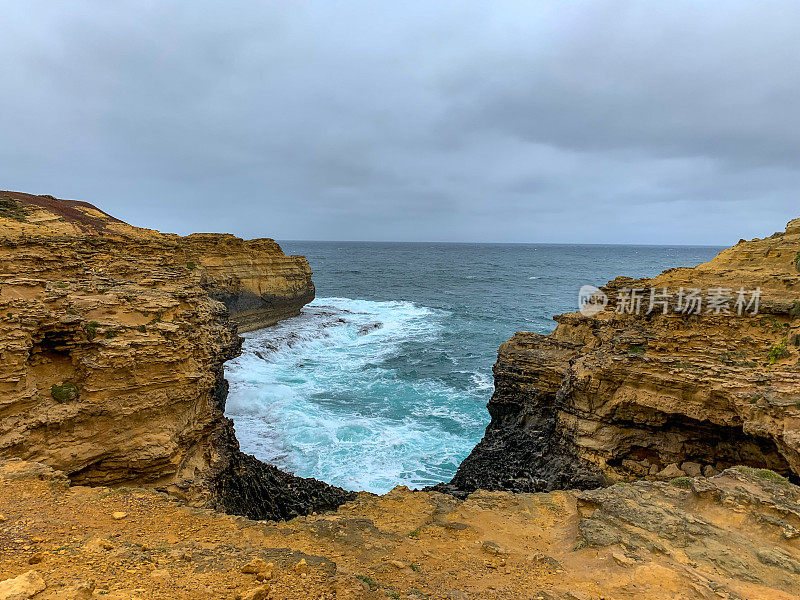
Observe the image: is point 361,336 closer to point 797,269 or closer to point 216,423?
point 216,423

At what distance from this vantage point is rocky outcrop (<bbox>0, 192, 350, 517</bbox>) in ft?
28.5

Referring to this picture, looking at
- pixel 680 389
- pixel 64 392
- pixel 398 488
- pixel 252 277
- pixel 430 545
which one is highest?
pixel 252 277

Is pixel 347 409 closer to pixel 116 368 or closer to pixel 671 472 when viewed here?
pixel 116 368

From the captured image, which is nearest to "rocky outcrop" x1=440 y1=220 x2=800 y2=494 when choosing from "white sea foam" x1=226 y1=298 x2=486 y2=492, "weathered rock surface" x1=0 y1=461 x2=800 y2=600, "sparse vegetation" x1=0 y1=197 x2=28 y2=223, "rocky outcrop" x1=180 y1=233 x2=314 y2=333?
"weathered rock surface" x1=0 y1=461 x2=800 y2=600

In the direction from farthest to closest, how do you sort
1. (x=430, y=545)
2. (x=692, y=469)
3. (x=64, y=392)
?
1. (x=692, y=469)
2. (x=64, y=392)
3. (x=430, y=545)

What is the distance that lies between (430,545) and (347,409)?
55.7ft

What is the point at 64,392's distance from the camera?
896cm

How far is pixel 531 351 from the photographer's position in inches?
655

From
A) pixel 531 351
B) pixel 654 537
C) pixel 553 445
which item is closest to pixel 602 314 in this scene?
pixel 531 351

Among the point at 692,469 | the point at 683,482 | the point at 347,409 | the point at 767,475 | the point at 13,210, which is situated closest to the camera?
the point at 767,475

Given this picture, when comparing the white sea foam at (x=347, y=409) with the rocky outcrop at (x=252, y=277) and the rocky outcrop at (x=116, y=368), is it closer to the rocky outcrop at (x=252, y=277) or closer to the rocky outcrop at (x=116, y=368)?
the rocky outcrop at (x=252, y=277)

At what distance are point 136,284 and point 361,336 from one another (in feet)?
93.4

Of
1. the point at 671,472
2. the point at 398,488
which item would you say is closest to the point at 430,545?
the point at 398,488

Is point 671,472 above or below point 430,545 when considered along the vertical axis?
below
